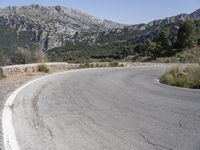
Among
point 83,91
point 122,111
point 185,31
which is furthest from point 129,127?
point 185,31

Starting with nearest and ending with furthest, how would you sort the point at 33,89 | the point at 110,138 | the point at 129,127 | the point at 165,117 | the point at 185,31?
the point at 110,138 → the point at 129,127 → the point at 165,117 → the point at 33,89 → the point at 185,31

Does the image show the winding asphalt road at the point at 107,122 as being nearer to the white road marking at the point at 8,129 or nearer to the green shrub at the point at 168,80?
the white road marking at the point at 8,129

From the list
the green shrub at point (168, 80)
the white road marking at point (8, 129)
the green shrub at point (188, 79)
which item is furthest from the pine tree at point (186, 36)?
the white road marking at point (8, 129)

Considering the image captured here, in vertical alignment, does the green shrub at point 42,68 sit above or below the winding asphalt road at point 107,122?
below

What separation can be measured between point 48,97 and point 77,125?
15.8 ft

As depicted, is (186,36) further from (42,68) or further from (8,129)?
(8,129)

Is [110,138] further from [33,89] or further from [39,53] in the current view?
[39,53]


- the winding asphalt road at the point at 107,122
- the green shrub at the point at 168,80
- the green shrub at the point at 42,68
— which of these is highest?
the winding asphalt road at the point at 107,122

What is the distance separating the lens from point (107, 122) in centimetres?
838

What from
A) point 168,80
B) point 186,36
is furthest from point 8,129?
point 186,36

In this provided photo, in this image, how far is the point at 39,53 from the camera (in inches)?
1441

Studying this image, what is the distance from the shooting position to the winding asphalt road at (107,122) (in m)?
6.61

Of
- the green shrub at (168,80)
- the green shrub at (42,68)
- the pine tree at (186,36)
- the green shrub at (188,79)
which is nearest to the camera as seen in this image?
the green shrub at (188,79)

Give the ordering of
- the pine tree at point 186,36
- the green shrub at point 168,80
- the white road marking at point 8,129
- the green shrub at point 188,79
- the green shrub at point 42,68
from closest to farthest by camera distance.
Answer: the white road marking at point 8,129, the green shrub at point 188,79, the green shrub at point 168,80, the green shrub at point 42,68, the pine tree at point 186,36
